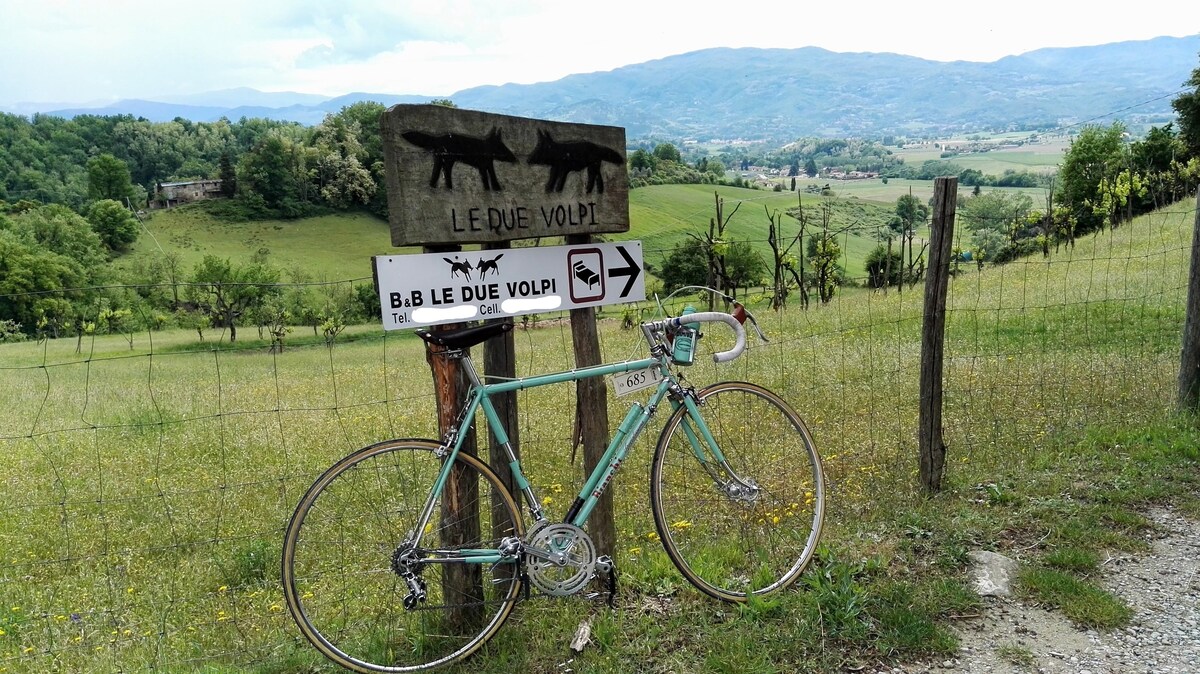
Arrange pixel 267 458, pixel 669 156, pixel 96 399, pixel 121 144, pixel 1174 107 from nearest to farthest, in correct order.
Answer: pixel 267 458, pixel 96 399, pixel 1174 107, pixel 669 156, pixel 121 144

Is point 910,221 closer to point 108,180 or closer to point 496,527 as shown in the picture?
point 496,527

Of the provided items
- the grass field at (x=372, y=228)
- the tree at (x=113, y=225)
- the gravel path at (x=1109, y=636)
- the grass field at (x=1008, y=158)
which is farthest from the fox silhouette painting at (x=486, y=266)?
the tree at (x=113, y=225)

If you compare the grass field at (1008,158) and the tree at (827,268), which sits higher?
the grass field at (1008,158)

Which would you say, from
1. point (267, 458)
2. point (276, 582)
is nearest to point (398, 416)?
point (267, 458)

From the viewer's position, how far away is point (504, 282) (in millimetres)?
3650

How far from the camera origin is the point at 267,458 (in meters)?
8.93

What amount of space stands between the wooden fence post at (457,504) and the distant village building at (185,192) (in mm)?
117726

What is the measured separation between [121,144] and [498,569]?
15136cm

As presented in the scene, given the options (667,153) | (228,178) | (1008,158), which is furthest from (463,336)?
(228,178)

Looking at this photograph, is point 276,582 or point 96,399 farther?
point 96,399

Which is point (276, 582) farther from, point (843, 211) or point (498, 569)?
point (843, 211)

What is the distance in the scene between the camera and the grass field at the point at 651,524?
11.8 feet

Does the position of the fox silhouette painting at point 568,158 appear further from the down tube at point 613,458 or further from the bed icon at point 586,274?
the down tube at point 613,458

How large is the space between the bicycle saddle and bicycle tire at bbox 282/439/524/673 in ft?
1.51
